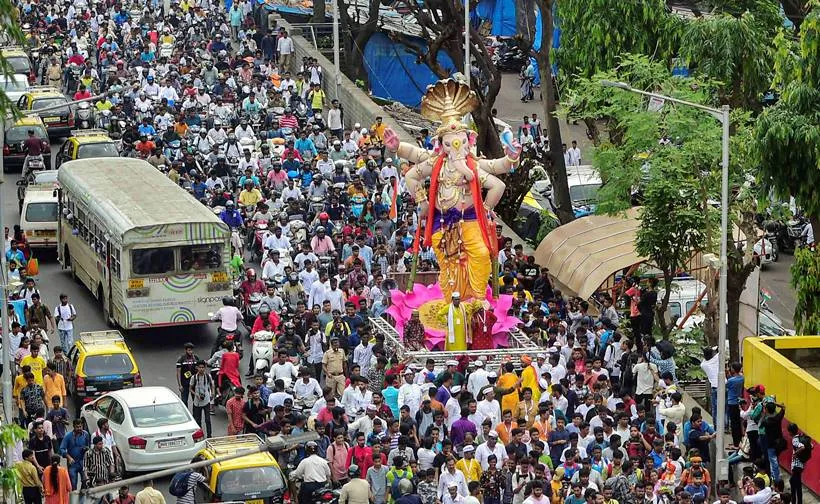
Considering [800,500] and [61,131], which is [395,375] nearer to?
[800,500]

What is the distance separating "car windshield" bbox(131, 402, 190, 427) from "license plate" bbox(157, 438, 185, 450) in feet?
0.93

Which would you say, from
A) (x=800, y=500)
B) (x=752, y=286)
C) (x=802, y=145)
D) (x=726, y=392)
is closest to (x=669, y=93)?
(x=752, y=286)

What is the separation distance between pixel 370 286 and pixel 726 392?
816 cm

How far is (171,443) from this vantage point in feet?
93.5

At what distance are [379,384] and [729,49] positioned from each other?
1259 centimetres

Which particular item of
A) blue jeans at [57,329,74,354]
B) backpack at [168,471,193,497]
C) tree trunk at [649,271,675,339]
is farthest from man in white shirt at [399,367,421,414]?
tree trunk at [649,271,675,339]

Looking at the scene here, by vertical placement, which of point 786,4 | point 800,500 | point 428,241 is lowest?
point 800,500

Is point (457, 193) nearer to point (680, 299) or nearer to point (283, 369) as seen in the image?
point (283, 369)

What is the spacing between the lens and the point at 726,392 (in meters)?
30.1

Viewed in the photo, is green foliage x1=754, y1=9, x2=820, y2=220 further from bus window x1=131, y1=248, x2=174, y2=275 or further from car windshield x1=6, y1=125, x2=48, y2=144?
car windshield x1=6, y1=125, x2=48, y2=144

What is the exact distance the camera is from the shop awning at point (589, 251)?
37.7m

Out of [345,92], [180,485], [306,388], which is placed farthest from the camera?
[345,92]

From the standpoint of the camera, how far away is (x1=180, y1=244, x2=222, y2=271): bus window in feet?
116

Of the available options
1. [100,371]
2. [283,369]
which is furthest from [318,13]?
[283,369]
